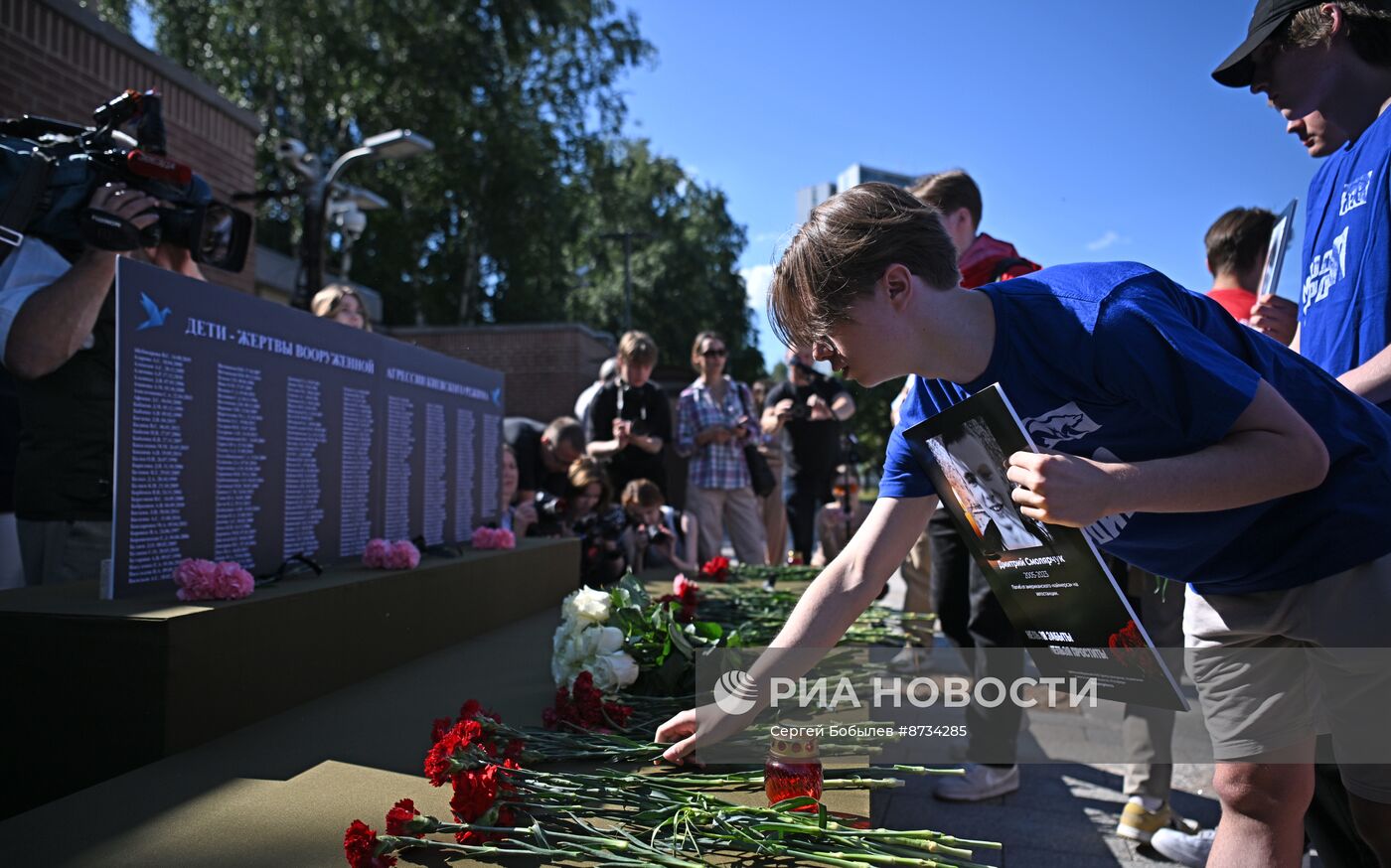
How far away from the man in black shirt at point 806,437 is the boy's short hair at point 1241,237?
3.26 metres

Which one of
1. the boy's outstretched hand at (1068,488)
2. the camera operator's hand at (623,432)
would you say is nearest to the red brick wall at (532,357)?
the camera operator's hand at (623,432)

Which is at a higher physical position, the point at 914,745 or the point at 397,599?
the point at 397,599

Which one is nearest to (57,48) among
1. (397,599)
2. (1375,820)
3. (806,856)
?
(397,599)

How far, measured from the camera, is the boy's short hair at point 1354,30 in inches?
66.0

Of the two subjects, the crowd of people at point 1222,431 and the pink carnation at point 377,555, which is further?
the pink carnation at point 377,555

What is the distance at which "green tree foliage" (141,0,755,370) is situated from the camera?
1989cm

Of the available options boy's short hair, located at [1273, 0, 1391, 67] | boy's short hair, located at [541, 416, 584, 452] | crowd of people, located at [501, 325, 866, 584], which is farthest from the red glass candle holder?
boy's short hair, located at [541, 416, 584, 452]

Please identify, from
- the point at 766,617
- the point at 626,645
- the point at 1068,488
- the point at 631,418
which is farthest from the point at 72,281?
the point at 631,418

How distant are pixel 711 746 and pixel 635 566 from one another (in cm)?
373

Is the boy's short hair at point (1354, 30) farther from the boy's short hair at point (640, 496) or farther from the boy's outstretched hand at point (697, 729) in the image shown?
the boy's short hair at point (640, 496)

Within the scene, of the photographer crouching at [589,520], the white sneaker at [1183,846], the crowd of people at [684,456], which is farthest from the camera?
the crowd of people at [684,456]

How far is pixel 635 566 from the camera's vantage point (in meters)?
5.45

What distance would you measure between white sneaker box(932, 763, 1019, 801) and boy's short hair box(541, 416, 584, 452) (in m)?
3.33

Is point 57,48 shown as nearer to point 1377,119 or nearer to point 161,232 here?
point 161,232
